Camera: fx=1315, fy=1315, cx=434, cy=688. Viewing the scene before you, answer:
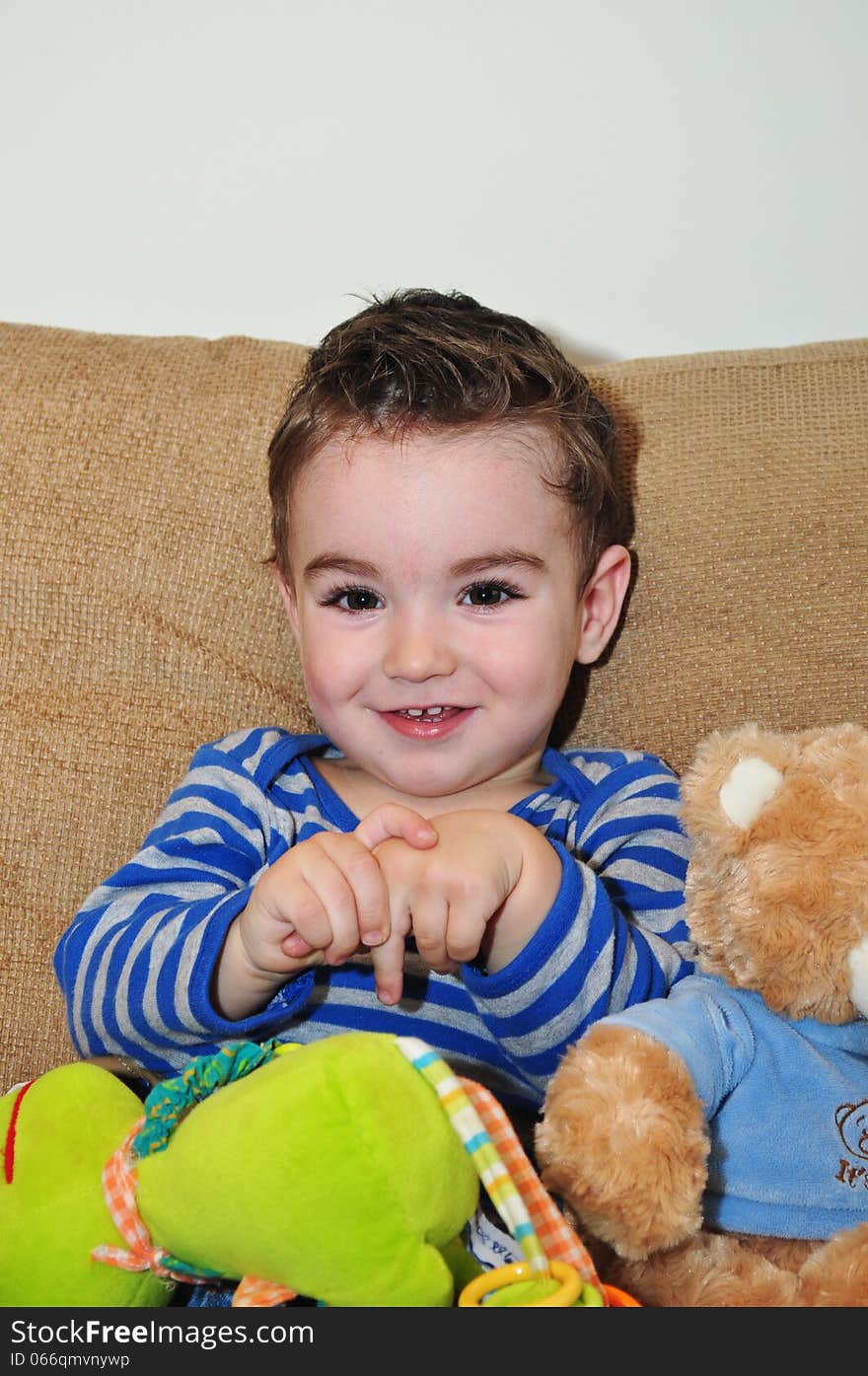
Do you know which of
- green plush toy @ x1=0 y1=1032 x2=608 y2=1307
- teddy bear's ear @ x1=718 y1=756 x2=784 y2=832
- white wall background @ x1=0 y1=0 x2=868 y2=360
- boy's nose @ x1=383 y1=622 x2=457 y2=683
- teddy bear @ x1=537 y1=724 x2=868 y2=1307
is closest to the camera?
green plush toy @ x1=0 y1=1032 x2=608 y2=1307

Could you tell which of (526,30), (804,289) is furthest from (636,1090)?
(526,30)

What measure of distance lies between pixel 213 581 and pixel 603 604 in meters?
0.39

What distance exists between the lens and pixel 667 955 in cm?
108

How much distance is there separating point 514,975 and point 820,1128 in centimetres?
24

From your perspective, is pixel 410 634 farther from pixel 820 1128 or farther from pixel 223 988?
pixel 820 1128

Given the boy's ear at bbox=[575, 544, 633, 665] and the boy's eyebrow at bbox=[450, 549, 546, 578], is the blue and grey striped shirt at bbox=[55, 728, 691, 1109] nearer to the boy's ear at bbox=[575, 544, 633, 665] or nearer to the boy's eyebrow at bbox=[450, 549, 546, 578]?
the boy's ear at bbox=[575, 544, 633, 665]

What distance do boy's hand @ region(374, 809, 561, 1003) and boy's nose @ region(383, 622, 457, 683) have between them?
0.16 metres

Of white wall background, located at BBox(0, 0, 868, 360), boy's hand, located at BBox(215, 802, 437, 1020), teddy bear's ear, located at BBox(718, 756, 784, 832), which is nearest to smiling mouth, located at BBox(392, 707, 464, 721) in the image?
boy's hand, located at BBox(215, 802, 437, 1020)

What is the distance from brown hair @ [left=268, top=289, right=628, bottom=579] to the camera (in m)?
1.19

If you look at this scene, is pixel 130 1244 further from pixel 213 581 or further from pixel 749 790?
pixel 213 581

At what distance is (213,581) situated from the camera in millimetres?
1320

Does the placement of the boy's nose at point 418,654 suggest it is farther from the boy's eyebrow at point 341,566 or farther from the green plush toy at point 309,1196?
the green plush toy at point 309,1196

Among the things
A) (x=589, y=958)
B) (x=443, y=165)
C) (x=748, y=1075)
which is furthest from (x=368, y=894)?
(x=443, y=165)

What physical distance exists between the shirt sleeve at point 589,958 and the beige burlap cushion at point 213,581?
0.17 m
